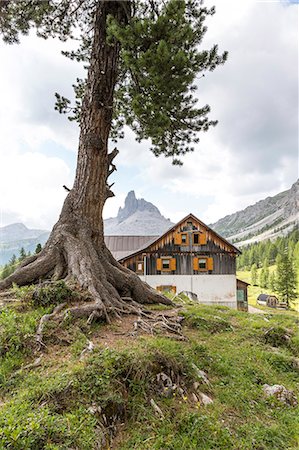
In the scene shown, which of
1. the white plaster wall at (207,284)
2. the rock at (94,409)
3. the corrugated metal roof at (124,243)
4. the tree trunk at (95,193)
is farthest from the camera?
the corrugated metal roof at (124,243)

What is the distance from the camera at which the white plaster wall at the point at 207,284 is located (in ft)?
90.9

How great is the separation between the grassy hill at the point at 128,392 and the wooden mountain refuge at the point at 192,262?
73.3 ft

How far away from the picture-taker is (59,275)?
23.2 feet

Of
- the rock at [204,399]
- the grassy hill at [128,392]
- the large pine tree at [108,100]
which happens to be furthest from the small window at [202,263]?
the rock at [204,399]

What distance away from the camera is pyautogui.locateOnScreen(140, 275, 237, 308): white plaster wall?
90.9 ft

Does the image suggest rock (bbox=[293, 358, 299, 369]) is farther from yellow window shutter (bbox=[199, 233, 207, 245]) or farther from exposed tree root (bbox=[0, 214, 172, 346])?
yellow window shutter (bbox=[199, 233, 207, 245])

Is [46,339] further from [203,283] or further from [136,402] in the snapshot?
[203,283]

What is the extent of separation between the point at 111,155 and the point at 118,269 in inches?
141

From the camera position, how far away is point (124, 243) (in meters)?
33.4

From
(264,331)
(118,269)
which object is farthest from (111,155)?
(264,331)

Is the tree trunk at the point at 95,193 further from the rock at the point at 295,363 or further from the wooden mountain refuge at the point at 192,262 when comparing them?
the wooden mountain refuge at the point at 192,262

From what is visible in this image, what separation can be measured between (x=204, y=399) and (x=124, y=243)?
2960 cm

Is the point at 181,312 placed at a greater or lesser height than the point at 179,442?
greater

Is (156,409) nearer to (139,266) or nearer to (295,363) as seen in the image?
(295,363)
